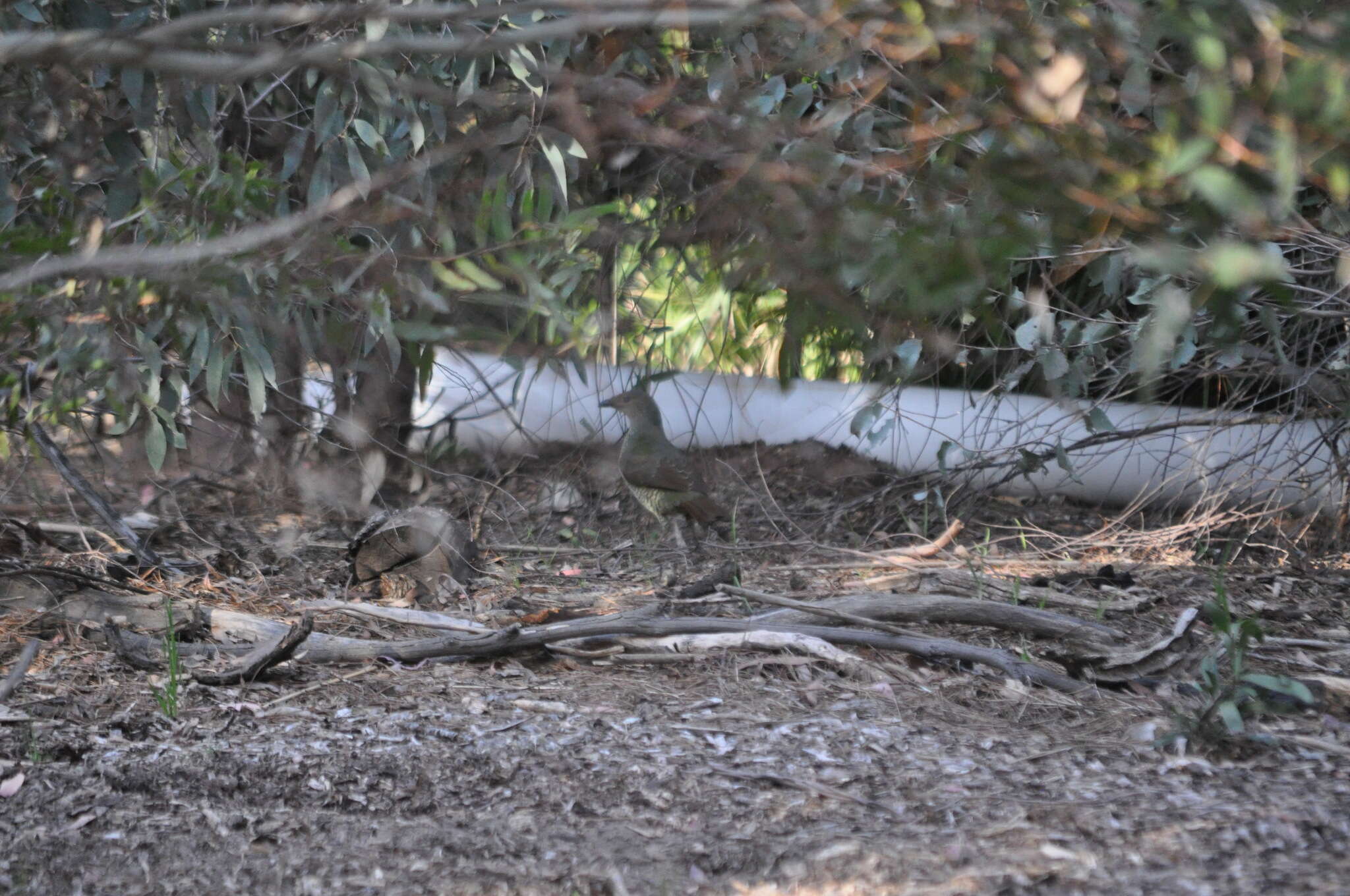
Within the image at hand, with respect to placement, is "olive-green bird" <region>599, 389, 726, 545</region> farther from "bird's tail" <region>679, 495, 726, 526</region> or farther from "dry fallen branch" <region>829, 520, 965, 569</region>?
"dry fallen branch" <region>829, 520, 965, 569</region>

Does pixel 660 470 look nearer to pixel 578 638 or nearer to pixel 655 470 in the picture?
pixel 655 470

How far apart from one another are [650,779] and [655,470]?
275 centimetres

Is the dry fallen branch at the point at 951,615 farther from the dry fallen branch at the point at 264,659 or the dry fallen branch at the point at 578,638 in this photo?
the dry fallen branch at the point at 264,659

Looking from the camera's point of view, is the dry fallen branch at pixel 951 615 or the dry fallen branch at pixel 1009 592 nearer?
the dry fallen branch at pixel 951 615

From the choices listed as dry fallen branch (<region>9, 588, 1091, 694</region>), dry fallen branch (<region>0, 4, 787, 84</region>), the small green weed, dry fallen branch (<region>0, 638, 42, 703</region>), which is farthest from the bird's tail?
dry fallen branch (<region>0, 4, 787, 84</region>)

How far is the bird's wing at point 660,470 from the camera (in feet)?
16.1

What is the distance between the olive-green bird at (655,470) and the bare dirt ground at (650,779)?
51.0 inches

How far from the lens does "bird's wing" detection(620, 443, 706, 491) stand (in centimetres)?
491

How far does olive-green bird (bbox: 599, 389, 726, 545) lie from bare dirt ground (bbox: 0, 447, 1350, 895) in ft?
4.25

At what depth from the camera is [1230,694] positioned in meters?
2.31

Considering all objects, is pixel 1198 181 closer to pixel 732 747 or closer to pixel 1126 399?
pixel 732 747

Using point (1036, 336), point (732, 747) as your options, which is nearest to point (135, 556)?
point (732, 747)

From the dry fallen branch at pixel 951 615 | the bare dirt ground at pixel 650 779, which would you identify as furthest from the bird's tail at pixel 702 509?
the dry fallen branch at pixel 951 615

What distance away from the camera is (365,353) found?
3.96 meters
